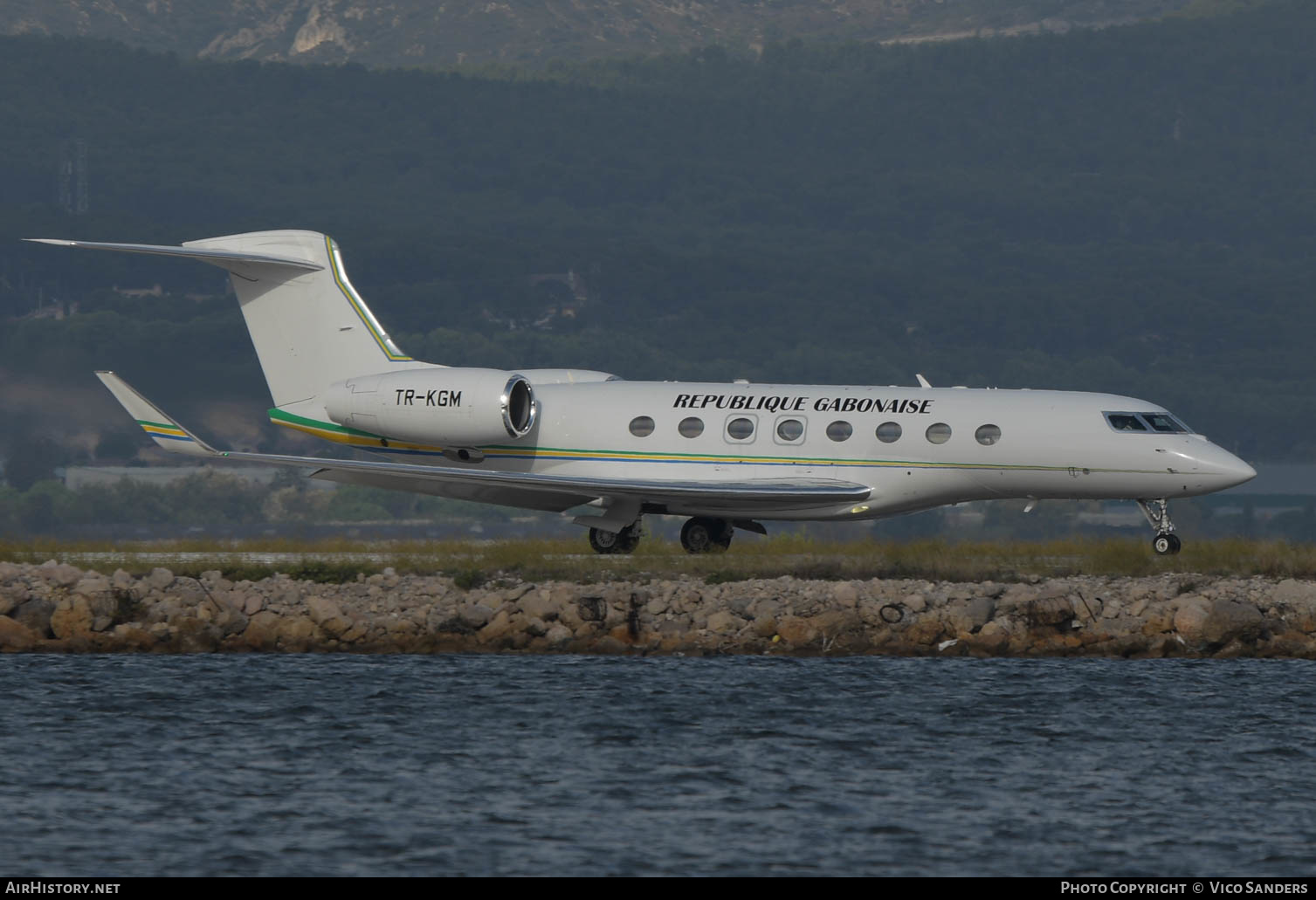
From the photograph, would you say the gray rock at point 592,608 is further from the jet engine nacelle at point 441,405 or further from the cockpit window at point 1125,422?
the cockpit window at point 1125,422

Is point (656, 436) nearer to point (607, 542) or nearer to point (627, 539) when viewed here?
point (627, 539)

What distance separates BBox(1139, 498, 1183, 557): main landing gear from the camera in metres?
32.6

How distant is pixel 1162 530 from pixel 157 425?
1610 cm

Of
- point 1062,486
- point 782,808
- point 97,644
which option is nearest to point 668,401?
point 1062,486

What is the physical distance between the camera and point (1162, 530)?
32906 millimetres

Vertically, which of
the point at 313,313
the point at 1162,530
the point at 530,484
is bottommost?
the point at 1162,530

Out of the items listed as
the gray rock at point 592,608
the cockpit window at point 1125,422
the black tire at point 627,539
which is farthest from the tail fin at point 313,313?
the cockpit window at point 1125,422

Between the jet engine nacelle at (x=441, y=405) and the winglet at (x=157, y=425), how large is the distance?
3692 millimetres

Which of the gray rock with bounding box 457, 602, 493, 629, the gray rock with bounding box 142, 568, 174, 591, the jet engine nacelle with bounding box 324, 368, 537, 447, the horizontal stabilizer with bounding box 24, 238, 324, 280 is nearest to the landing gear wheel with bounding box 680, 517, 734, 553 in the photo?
the jet engine nacelle with bounding box 324, 368, 537, 447

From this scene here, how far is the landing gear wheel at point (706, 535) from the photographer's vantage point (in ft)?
116

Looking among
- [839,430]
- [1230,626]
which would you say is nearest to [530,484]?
[839,430]

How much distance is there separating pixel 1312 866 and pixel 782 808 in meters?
4.89

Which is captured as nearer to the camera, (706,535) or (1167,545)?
(1167,545)

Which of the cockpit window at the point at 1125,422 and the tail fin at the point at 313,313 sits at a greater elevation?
the tail fin at the point at 313,313
